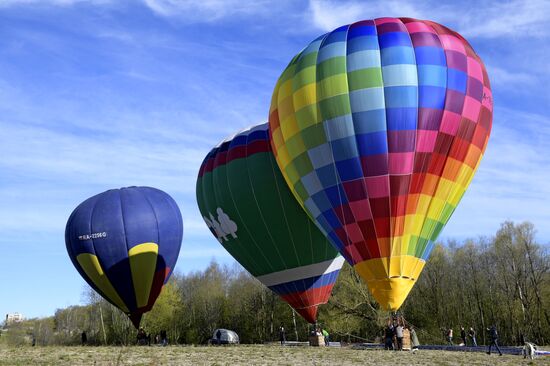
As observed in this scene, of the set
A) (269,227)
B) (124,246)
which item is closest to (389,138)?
(269,227)

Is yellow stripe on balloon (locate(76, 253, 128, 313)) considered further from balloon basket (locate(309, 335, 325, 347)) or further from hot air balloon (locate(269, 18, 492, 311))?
hot air balloon (locate(269, 18, 492, 311))

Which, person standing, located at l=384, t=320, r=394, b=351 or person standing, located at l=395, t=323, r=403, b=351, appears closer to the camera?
person standing, located at l=395, t=323, r=403, b=351

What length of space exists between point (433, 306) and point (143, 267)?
28901 mm

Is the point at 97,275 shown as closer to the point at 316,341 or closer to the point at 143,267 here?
the point at 143,267

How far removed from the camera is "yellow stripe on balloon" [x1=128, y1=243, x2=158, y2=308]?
2695 cm

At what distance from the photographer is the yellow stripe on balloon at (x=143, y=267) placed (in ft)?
88.4

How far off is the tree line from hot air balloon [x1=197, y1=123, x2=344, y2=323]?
34.6 ft

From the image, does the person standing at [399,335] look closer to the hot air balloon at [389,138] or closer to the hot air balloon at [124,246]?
the hot air balloon at [389,138]

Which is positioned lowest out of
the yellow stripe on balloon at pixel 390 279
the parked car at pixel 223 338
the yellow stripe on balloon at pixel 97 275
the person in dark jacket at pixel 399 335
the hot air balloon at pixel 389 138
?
the parked car at pixel 223 338

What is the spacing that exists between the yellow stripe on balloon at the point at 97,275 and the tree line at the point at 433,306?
48.4 ft

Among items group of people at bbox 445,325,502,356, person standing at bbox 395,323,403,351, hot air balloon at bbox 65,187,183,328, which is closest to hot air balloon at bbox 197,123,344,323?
hot air balloon at bbox 65,187,183,328

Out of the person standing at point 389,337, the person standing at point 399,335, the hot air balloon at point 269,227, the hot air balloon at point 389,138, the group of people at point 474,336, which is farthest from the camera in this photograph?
the hot air balloon at point 269,227

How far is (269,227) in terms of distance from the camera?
24.2 meters

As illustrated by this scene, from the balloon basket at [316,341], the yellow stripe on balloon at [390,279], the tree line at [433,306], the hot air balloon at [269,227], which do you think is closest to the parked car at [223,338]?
the tree line at [433,306]
